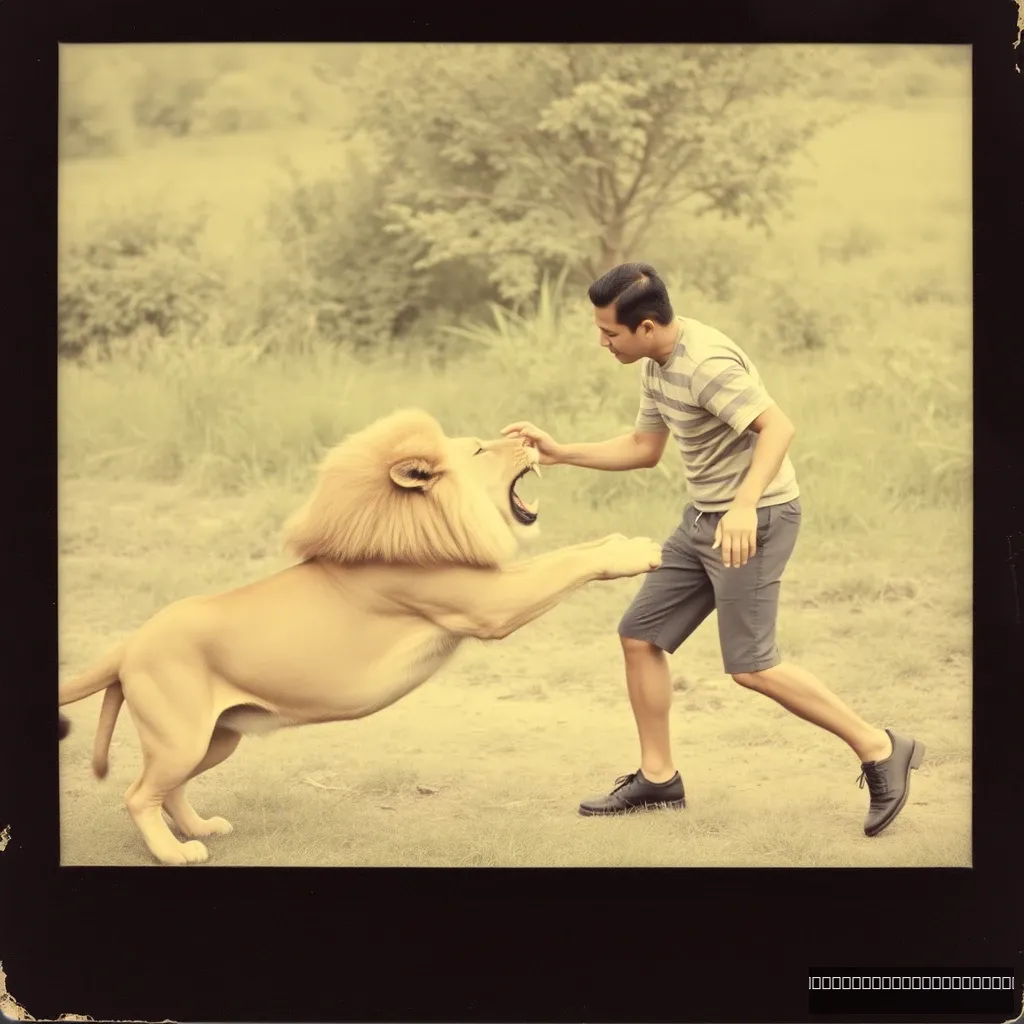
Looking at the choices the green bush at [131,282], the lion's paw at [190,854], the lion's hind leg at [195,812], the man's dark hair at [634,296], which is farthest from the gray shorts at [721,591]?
the green bush at [131,282]

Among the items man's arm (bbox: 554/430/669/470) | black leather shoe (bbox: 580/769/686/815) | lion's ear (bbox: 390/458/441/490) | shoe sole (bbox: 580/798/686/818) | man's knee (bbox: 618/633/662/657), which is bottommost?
shoe sole (bbox: 580/798/686/818)

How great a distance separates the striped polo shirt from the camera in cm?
529

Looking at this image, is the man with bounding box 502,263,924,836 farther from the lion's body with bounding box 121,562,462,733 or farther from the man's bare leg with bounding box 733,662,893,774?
the lion's body with bounding box 121,562,462,733

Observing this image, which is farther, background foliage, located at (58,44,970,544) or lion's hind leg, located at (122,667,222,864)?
background foliage, located at (58,44,970,544)

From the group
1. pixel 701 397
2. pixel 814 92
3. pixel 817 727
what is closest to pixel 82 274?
pixel 701 397

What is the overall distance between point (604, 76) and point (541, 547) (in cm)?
186

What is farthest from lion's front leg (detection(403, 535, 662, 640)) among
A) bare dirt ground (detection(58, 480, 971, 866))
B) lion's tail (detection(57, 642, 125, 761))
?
lion's tail (detection(57, 642, 125, 761))

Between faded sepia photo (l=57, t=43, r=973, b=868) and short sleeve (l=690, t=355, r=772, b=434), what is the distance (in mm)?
14

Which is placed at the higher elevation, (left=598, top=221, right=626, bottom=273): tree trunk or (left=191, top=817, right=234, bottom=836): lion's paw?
(left=598, top=221, right=626, bottom=273): tree trunk

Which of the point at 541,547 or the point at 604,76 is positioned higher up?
the point at 604,76

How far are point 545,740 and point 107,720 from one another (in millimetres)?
1571
